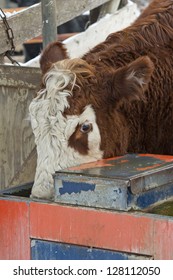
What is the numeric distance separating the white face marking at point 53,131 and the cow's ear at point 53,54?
659 millimetres

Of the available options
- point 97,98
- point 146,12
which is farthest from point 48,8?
point 97,98

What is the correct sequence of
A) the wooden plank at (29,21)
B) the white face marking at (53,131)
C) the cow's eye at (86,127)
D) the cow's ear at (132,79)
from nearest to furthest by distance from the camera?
1. the white face marking at (53,131)
2. the cow's eye at (86,127)
3. the cow's ear at (132,79)
4. the wooden plank at (29,21)

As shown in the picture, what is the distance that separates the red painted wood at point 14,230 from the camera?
4570mm

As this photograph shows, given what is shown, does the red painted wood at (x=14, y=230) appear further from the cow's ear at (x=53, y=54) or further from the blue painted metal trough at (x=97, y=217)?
the cow's ear at (x=53, y=54)

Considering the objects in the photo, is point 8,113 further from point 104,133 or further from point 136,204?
point 136,204

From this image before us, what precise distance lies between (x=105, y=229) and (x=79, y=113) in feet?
3.23

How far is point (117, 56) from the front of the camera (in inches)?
219

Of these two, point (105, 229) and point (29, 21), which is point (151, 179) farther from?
point (29, 21)

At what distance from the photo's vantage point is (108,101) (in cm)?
520

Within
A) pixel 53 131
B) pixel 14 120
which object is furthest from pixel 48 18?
pixel 53 131

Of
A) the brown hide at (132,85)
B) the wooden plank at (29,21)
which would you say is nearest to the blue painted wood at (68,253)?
the brown hide at (132,85)

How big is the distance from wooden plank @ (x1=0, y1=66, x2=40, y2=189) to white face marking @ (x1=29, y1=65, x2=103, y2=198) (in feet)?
5.07

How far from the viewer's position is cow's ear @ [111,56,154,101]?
5102mm

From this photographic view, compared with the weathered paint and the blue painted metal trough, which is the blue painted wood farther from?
the weathered paint
